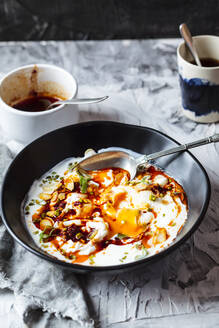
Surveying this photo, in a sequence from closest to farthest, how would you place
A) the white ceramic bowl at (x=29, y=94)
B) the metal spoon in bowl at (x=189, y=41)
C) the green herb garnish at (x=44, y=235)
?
the green herb garnish at (x=44, y=235) < the white ceramic bowl at (x=29, y=94) < the metal spoon in bowl at (x=189, y=41)

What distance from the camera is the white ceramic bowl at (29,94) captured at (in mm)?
1855

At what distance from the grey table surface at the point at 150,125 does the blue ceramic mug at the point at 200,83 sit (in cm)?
6

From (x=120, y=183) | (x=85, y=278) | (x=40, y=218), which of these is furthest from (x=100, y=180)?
(x=85, y=278)

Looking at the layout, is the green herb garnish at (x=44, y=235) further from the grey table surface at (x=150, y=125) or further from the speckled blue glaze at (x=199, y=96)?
the speckled blue glaze at (x=199, y=96)

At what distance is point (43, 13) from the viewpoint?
2943 millimetres

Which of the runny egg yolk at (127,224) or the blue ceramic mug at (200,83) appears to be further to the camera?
the blue ceramic mug at (200,83)

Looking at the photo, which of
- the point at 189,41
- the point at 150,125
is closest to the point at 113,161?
the point at 150,125

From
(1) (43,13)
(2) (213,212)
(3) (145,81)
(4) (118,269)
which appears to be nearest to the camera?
(4) (118,269)

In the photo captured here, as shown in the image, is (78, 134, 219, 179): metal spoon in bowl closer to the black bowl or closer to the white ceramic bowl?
the black bowl

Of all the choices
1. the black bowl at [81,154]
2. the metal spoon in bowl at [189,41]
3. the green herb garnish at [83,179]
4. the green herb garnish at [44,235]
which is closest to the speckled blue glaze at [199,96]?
the metal spoon in bowl at [189,41]

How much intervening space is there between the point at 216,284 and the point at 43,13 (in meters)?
2.12

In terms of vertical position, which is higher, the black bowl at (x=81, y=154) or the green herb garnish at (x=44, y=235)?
the black bowl at (x=81, y=154)

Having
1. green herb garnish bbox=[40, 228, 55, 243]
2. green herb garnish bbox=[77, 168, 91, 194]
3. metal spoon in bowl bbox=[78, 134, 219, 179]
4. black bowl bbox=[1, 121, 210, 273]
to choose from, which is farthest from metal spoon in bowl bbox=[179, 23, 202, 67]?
green herb garnish bbox=[40, 228, 55, 243]

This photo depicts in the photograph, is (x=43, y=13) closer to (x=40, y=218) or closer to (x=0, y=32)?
(x=0, y=32)
